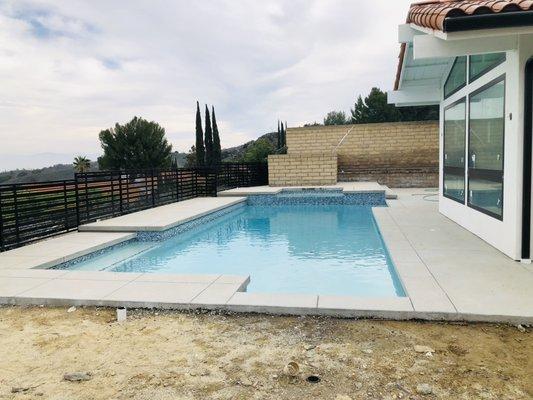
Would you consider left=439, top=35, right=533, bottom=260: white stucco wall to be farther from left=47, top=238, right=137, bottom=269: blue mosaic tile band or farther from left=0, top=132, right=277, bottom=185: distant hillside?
left=0, top=132, right=277, bottom=185: distant hillside

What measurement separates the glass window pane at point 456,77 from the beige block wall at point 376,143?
37.9ft

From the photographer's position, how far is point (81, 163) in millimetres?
43312

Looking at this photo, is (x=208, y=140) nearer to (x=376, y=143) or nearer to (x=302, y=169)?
(x=302, y=169)

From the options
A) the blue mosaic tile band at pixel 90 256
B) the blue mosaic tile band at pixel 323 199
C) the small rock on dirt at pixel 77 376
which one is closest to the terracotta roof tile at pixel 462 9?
the small rock on dirt at pixel 77 376

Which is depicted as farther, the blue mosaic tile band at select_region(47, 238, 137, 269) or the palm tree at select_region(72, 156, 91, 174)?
the palm tree at select_region(72, 156, 91, 174)

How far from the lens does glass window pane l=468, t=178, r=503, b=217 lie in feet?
19.0

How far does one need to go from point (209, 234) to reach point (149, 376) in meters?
7.06

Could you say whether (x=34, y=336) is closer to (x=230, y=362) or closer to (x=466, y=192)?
(x=230, y=362)

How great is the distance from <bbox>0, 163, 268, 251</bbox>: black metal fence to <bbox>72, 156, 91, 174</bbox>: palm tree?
31.2m

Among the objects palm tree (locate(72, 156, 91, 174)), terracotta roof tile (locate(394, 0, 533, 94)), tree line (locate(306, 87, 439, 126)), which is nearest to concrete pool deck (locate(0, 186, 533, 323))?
terracotta roof tile (locate(394, 0, 533, 94))

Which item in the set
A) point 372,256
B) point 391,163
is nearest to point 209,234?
point 372,256

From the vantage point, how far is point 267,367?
9.55ft

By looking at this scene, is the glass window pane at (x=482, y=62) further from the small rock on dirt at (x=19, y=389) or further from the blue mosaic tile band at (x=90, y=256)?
the blue mosaic tile band at (x=90, y=256)

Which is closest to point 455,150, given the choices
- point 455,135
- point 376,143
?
point 455,135
